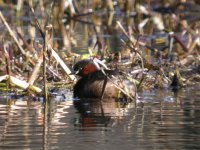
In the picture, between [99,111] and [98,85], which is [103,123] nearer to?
[99,111]

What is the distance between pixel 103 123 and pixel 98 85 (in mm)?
1446

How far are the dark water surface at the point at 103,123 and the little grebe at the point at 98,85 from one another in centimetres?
12

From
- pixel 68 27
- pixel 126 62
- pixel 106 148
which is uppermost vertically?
pixel 68 27

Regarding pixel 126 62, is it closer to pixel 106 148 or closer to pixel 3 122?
pixel 3 122

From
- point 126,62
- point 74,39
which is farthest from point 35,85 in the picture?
point 74,39

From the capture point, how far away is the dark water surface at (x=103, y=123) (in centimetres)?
537

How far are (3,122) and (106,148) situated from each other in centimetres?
137

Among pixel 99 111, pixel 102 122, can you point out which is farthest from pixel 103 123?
pixel 99 111

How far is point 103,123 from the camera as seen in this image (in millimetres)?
6254

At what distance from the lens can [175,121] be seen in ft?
20.7

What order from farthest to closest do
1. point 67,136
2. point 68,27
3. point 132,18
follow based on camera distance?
point 132,18 → point 68,27 → point 67,136

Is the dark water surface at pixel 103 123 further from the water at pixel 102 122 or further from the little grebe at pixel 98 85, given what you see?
the little grebe at pixel 98 85

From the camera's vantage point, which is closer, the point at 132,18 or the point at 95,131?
the point at 95,131

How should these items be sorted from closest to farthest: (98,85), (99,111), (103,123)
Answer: (103,123) → (99,111) → (98,85)
